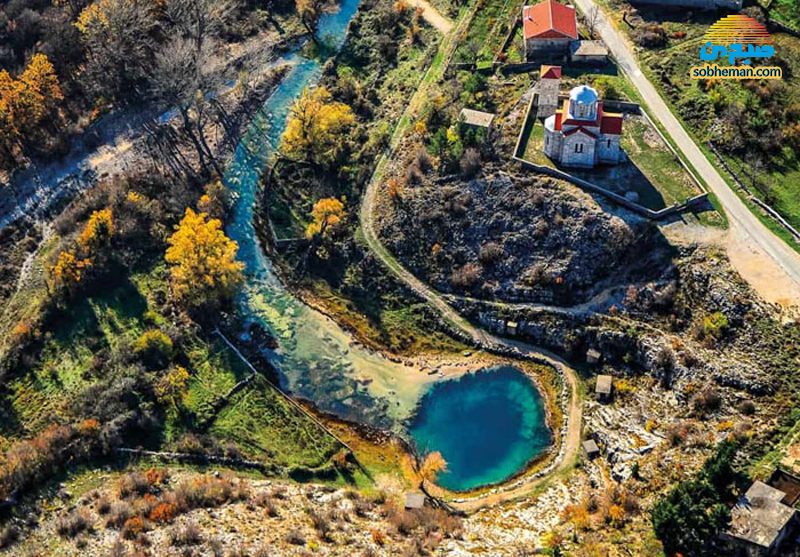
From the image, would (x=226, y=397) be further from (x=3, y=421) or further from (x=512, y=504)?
(x=512, y=504)

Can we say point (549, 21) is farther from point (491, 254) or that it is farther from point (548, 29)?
point (491, 254)

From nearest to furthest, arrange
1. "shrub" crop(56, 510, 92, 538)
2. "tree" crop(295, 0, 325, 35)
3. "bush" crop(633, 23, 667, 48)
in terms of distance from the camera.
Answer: "shrub" crop(56, 510, 92, 538)
"bush" crop(633, 23, 667, 48)
"tree" crop(295, 0, 325, 35)

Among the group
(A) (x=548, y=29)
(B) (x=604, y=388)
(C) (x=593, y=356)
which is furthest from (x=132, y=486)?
(A) (x=548, y=29)

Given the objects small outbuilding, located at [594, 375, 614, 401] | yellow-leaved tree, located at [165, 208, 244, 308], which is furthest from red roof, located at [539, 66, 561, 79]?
yellow-leaved tree, located at [165, 208, 244, 308]

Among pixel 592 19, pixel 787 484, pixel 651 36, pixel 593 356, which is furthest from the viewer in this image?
pixel 592 19

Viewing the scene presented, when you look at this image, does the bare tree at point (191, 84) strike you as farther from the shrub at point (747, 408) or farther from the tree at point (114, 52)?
the shrub at point (747, 408)

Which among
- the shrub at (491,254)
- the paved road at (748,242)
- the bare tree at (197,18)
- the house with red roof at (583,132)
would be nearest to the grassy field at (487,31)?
the house with red roof at (583,132)

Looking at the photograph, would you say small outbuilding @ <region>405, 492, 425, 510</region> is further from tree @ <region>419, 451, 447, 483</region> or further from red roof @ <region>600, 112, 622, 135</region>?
red roof @ <region>600, 112, 622, 135</region>
